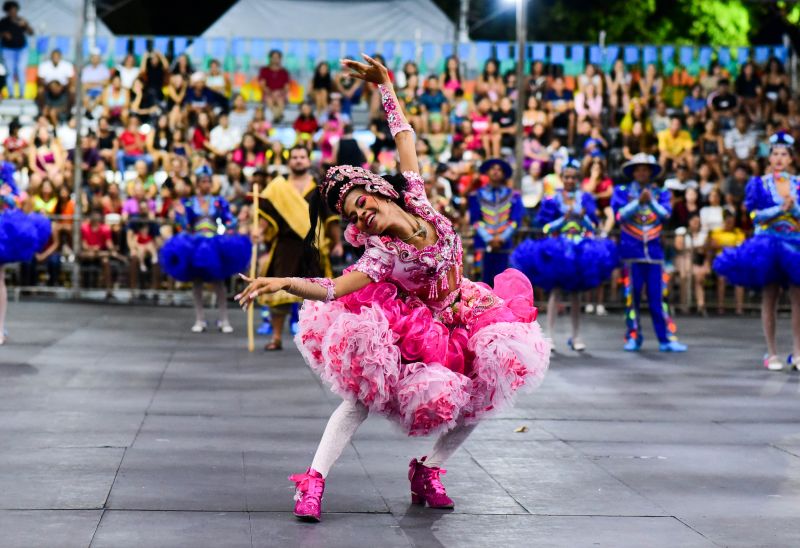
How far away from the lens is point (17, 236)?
1327 centimetres

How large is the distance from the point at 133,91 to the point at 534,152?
7.70 meters

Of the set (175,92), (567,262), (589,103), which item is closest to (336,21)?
(175,92)

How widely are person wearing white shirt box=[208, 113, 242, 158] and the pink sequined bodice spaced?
17195mm

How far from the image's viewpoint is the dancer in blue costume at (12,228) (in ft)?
43.3

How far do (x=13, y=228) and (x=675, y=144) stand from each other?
13747 millimetres

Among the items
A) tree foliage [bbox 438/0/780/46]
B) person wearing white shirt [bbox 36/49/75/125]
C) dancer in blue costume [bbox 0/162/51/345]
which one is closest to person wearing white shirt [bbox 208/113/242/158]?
person wearing white shirt [bbox 36/49/75/125]

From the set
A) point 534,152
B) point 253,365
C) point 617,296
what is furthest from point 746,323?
point 253,365

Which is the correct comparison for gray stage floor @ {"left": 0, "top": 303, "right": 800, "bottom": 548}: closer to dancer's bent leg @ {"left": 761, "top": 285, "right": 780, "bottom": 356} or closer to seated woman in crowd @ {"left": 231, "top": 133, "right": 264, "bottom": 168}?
dancer's bent leg @ {"left": 761, "top": 285, "right": 780, "bottom": 356}

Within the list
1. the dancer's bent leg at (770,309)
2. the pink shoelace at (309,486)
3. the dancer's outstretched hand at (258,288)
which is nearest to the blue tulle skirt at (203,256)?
the dancer's bent leg at (770,309)

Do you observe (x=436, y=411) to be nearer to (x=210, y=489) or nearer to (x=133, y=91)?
(x=210, y=489)

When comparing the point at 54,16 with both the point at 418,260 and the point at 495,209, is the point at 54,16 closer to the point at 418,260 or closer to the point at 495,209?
the point at 495,209

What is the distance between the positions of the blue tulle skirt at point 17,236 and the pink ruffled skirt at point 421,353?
7.68m

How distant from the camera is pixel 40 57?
26.5 metres

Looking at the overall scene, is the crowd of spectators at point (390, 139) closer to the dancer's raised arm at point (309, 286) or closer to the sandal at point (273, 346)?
the sandal at point (273, 346)
